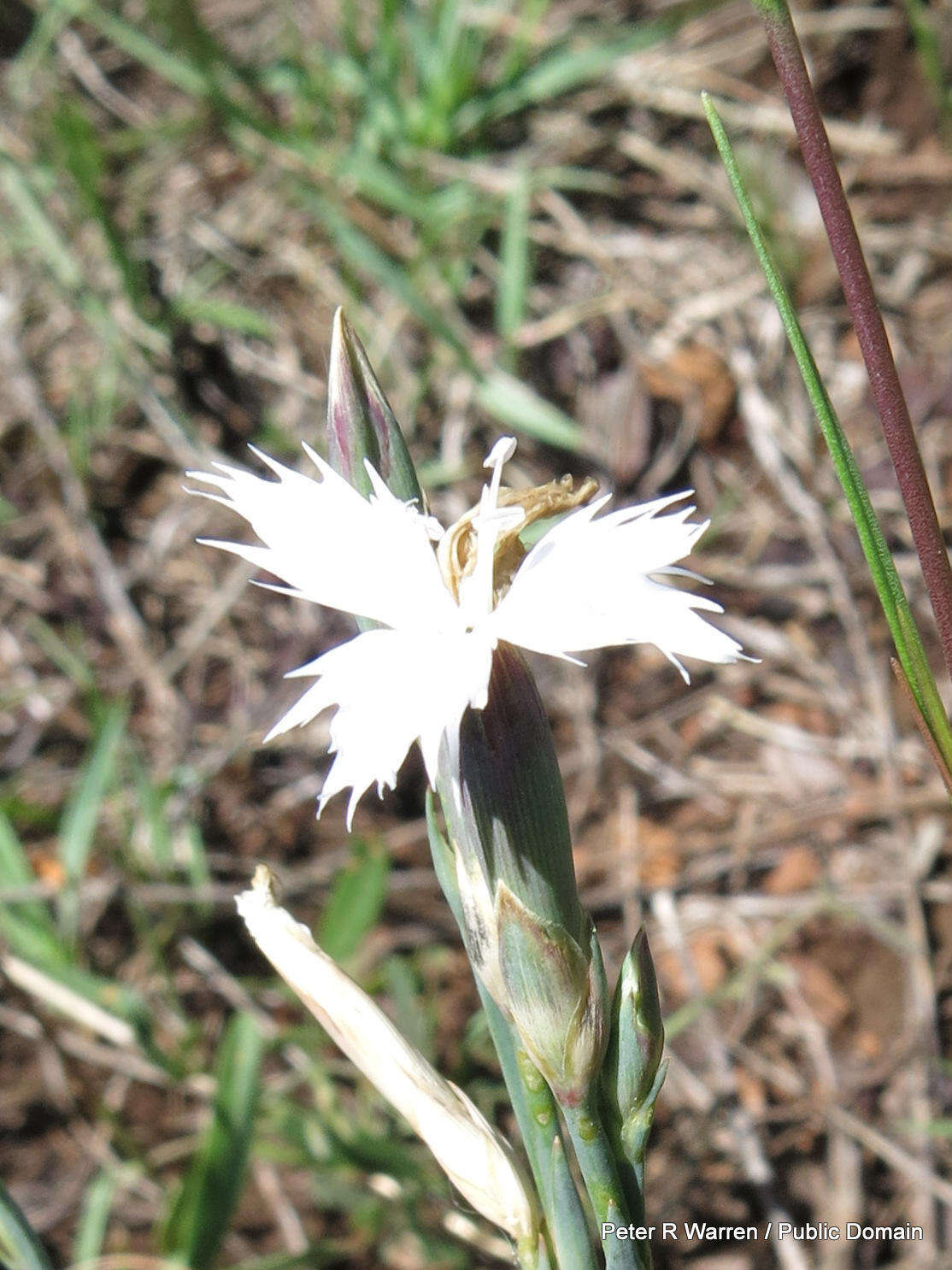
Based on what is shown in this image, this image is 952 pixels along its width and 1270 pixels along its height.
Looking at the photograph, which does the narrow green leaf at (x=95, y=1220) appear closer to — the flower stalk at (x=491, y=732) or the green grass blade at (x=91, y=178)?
the flower stalk at (x=491, y=732)

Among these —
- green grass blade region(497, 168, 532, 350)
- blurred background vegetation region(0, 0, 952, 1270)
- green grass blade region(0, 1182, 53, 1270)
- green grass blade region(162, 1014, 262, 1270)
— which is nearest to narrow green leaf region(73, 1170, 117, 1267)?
blurred background vegetation region(0, 0, 952, 1270)

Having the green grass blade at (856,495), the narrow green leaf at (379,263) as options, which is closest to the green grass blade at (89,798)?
the narrow green leaf at (379,263)

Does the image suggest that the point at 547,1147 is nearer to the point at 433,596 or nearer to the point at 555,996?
the point at 555,996

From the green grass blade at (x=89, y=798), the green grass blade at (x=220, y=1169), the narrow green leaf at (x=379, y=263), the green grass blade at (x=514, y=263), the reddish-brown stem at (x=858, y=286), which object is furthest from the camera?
the green grass blade at (x=514, y=263)

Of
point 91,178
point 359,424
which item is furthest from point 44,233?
point 359,424

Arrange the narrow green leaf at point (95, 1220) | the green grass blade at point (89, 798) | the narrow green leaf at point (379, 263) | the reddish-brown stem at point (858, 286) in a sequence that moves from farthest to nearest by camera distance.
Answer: the narrow green leaf at point (379, 263), the green grass blade at point (89, 798), the narrow green leaf at point (95, 1220), the reddish-brown stem at point (858, 286)

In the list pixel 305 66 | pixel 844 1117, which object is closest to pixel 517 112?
pixel 305 66
